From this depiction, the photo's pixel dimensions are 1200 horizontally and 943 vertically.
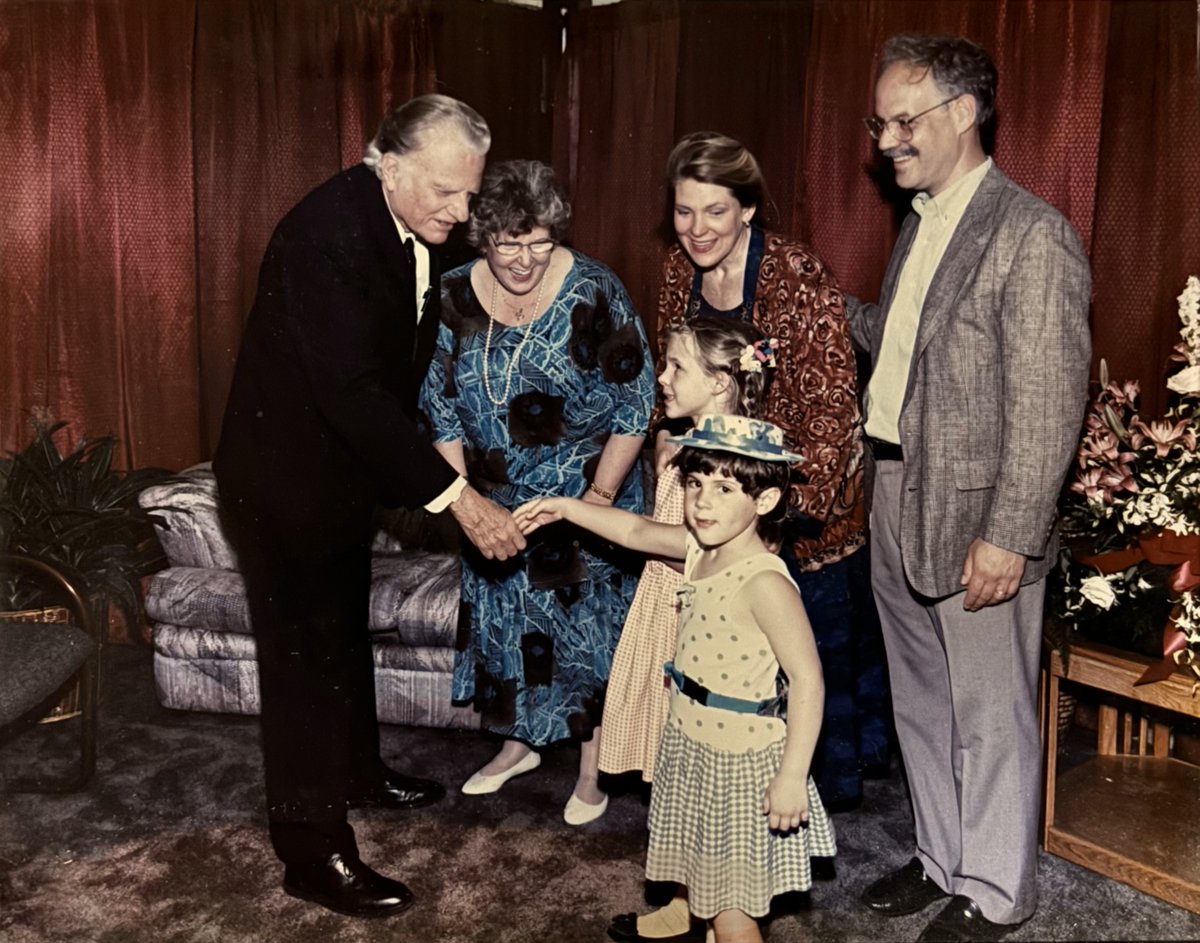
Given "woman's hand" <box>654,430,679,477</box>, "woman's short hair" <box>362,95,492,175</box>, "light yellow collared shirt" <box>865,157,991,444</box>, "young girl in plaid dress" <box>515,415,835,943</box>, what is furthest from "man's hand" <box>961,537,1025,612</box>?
"woman's short hair" <box>362,95,492,175</box>

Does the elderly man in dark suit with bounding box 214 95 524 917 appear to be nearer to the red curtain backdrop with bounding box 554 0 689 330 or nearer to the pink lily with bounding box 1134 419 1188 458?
the pink lily with bounding box 1134 419 1188 458

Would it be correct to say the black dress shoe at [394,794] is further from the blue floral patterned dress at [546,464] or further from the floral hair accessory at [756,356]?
the floral hair accessory at [756,356]

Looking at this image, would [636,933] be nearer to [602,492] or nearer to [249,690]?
[602,492]

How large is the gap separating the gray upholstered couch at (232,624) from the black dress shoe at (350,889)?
106 centimetres

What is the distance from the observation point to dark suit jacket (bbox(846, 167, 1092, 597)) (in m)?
2.32

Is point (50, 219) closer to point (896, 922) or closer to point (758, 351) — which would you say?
point (758, 351)

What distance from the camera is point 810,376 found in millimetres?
2734

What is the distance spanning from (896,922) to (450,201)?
78.4 inches

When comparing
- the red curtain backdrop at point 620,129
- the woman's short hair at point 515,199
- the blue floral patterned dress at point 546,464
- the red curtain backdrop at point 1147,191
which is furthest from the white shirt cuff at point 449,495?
the red curtain backdrop at point 620,129

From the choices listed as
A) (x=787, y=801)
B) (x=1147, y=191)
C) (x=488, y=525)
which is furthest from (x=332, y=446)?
(x=1147, y=191)

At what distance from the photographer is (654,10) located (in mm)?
4406

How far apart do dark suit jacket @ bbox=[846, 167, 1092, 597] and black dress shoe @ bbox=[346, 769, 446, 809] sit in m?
1.61

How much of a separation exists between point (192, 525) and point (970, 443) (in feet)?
8.87

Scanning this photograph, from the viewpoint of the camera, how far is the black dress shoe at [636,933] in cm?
262
